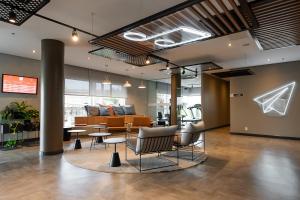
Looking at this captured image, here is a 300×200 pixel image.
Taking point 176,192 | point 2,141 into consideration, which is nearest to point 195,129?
point 176,192

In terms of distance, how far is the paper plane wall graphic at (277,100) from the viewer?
8.09 m

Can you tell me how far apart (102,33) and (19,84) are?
172 inches

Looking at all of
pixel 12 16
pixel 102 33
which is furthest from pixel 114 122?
pixel 12 16

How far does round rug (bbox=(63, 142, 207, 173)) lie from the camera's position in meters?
4.16

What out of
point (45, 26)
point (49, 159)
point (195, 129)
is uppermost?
point (45, 26)

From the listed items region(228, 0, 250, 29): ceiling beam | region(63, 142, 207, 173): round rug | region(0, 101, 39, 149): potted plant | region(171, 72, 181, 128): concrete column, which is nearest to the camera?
region(228, 0, 250, 29): ceiling beam

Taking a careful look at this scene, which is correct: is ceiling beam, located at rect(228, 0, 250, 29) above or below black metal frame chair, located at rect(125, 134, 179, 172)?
above

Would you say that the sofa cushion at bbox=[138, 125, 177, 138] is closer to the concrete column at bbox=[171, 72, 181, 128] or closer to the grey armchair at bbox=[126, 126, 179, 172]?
the grey armchair at bbox=[126, 126, 179, 172]

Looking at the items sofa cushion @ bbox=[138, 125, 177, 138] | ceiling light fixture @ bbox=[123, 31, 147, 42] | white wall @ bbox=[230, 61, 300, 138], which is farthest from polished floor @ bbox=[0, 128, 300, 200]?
white wall @ bbox=[230, 61, 300, 138]

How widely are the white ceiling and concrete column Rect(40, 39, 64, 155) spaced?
0.41m

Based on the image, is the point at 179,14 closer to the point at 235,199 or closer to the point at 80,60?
the point at 235,199

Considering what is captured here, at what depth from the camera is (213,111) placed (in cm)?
1140

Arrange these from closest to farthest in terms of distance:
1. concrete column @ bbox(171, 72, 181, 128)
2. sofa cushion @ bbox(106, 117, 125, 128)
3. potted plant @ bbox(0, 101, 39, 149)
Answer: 1. potted plant @ bbox(0, 101, 39, 149)
2. sofa cushion @ bbox(106, 117, 125, 128)
3. concrete column @ bbox(171, 72, 181, 128)

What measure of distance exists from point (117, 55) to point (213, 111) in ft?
24.0
